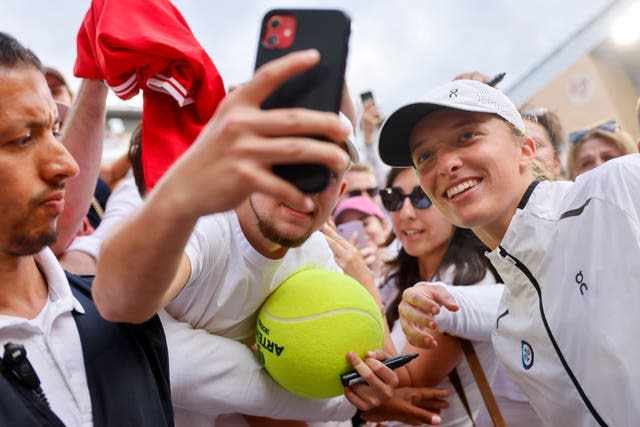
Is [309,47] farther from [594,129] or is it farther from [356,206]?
[594,129]

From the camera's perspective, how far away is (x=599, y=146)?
134 inches

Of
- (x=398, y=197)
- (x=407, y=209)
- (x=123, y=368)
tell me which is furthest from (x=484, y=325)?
(x=123, y=368)

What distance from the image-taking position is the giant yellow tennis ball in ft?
5.13

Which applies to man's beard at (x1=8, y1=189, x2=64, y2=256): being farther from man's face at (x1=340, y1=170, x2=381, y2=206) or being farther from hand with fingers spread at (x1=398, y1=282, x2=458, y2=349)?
man's face at (x1=340, y1=170, x2=381, y2=206)

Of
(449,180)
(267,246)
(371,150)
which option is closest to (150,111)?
(267,246)

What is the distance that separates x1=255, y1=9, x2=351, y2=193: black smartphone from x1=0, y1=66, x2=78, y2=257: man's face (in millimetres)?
569

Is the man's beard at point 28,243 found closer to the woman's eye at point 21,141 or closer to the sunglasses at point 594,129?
the woman's eye at point 21,141

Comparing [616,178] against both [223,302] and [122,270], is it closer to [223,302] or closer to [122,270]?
[223,302]

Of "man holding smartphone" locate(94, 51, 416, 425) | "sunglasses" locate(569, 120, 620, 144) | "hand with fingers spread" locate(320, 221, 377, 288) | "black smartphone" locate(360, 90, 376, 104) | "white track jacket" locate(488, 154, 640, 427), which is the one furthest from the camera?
"black smartphone" locate(360, 90, 376, 104)

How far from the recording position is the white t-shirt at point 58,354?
1087 mm

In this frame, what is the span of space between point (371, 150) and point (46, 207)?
3938 millimetres

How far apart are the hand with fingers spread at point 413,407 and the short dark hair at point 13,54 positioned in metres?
1.61

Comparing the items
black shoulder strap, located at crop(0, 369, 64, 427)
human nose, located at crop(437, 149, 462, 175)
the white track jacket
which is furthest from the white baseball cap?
black shoulder strap, located at crop(0, 369, 64, 427)

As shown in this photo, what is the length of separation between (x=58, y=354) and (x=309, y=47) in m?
0.83
